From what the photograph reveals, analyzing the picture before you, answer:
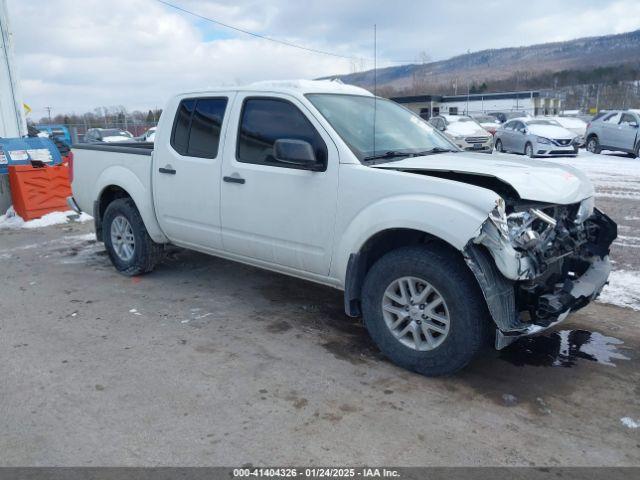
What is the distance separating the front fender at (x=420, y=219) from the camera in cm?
332

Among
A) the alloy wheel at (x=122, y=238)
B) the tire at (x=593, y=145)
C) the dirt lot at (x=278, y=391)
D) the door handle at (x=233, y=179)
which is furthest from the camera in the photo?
the tire at (x=593, y=145)

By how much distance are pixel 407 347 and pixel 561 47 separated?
192 metres

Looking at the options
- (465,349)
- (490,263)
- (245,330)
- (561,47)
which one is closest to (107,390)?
(245,330)

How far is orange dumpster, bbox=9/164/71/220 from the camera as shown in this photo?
9602mm

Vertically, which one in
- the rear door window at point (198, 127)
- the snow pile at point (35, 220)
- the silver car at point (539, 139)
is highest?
the rear door window at point (198, 127)

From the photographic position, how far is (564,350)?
13.7 feet

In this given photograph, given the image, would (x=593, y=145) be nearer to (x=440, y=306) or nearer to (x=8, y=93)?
(x=8, y=93)

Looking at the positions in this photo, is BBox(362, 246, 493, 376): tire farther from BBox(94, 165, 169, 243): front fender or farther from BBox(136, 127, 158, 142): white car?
BBox(136, 127, 158, 142): white car

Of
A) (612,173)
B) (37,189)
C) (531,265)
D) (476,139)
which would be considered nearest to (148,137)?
(37,189)

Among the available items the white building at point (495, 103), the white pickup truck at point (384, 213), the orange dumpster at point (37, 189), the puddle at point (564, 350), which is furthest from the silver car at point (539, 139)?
the white building at point (495, 103)

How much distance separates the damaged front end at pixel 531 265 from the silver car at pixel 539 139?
16.1 m

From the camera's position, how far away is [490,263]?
335cm

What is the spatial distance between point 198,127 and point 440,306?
293 cm

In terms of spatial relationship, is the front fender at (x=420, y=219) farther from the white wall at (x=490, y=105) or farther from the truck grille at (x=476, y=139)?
the white wall at (x=490, y=105)
